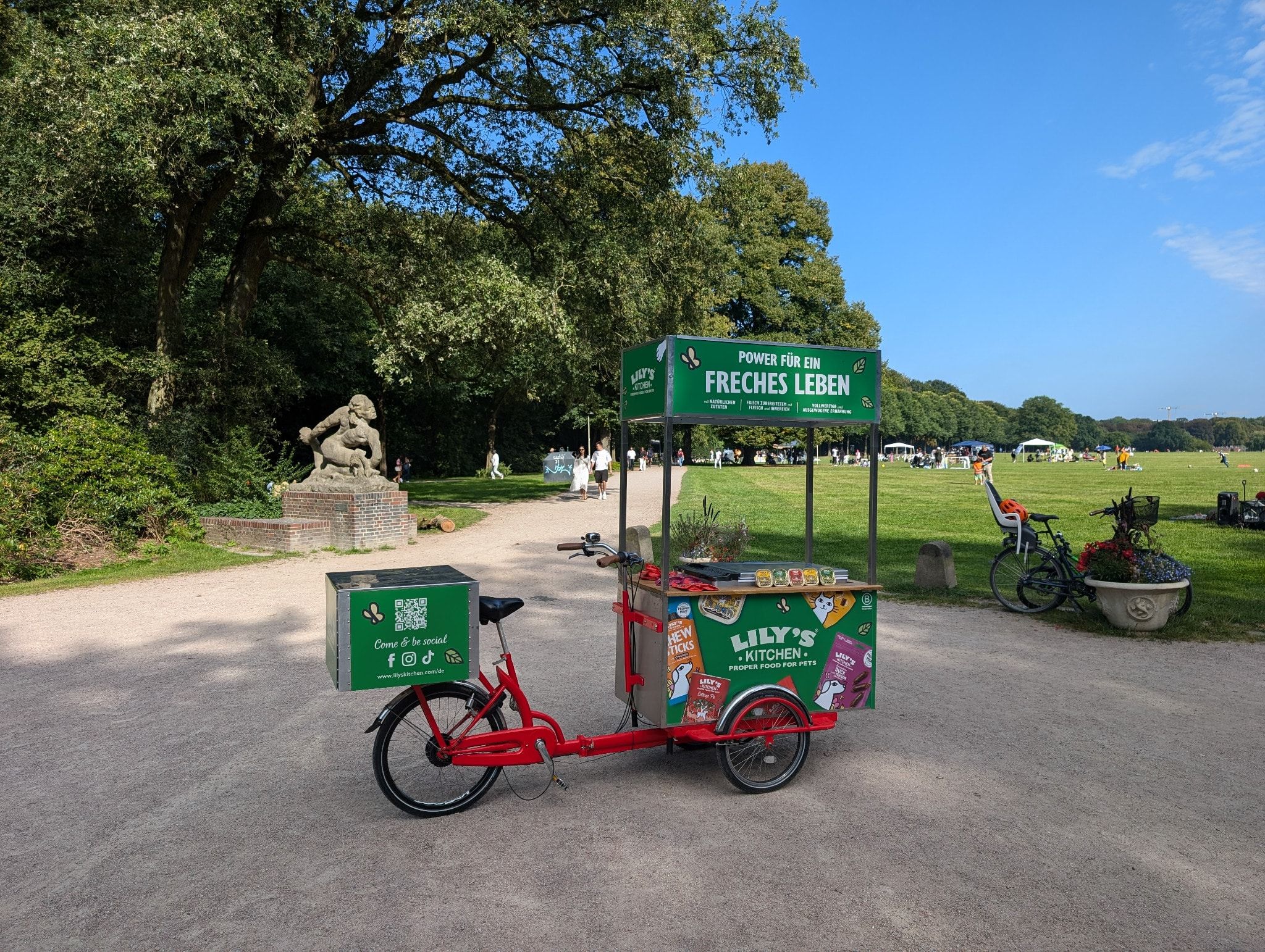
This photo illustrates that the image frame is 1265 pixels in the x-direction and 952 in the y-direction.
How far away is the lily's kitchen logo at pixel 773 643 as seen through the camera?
176 inches

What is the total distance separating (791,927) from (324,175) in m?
23.2

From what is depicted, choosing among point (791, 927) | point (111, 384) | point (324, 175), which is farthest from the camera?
point (324, 175)

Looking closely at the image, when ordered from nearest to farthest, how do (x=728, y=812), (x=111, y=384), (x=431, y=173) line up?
1. (x=728, y=812)
2. (x=111, y=384)
3. (x=431, y=173)

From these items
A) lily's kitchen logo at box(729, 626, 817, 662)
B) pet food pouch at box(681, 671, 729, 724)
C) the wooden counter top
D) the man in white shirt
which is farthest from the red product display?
the man in white shirt

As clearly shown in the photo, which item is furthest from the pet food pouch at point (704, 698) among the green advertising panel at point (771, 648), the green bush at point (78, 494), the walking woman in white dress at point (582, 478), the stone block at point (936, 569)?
the walking woman in white dress at point (582, 478)

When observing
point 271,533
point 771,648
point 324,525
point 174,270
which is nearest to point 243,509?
point 271,533

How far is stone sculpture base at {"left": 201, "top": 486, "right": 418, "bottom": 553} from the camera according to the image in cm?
1404

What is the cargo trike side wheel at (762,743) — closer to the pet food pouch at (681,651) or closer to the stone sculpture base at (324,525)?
the pet food pouch at (681,651)

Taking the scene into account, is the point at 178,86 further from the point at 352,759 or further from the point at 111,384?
the point at 352,759

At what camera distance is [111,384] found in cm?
1602

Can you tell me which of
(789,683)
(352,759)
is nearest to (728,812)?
(789,683)

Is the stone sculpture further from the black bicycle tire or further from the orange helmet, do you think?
the black bicycle tire

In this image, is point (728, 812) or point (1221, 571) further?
point (1221, 571)

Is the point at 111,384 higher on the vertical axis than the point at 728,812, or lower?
higher
